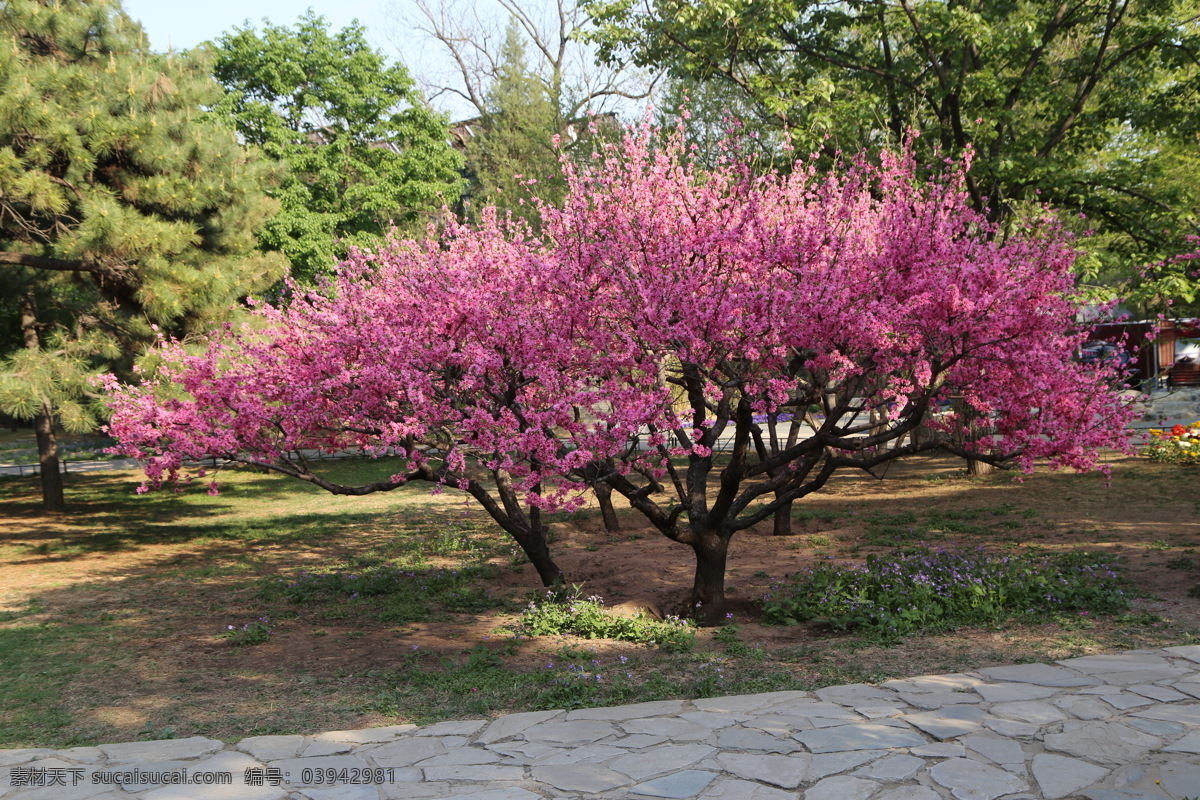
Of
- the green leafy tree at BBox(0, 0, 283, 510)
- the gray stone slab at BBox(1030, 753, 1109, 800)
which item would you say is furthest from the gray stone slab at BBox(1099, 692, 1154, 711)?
the green leafy tree at BBox(0, 0, 283, 510)

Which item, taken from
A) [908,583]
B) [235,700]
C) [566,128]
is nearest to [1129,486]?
[908,583]

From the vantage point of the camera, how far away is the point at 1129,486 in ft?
43.8

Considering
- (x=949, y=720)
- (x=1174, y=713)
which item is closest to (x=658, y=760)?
(x=949, y=720)

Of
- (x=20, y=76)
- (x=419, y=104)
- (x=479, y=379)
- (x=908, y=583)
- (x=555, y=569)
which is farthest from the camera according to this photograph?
(x=419, y=104)

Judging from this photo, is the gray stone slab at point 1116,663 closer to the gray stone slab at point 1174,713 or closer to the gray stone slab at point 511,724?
the gray stone slab at point 1174,713

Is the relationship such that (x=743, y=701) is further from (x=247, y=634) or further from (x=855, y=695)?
(x=247, y=634)

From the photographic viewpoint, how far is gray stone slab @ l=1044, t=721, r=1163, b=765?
4465 mm

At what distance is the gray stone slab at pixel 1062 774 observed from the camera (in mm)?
4145

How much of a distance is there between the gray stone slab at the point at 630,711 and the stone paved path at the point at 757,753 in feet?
0.06

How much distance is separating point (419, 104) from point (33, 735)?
73.4ft

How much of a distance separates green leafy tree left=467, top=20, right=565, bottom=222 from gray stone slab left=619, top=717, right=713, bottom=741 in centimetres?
1729

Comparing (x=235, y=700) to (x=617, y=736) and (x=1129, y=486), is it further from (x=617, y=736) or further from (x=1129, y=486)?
(x=1129, y=486)

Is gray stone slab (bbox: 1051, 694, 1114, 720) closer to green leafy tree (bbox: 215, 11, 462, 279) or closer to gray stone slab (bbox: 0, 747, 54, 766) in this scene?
gray stone slab (bbox: 0, 747, 54, 766)

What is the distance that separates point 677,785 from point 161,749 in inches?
120
